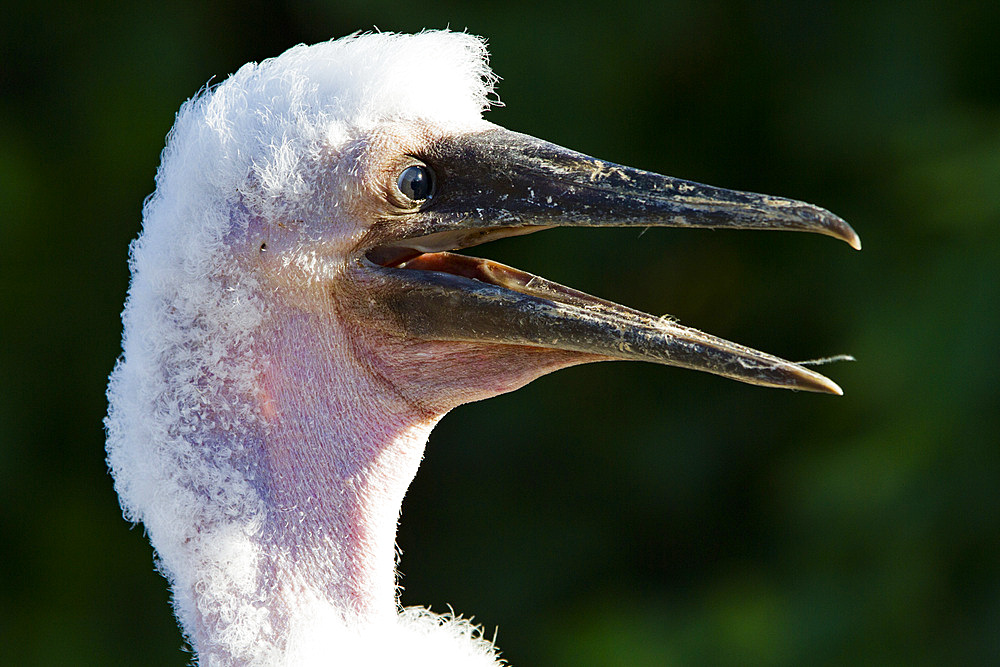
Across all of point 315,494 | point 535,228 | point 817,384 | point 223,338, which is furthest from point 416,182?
Result: point 817,384

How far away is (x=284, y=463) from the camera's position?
5.80 feet

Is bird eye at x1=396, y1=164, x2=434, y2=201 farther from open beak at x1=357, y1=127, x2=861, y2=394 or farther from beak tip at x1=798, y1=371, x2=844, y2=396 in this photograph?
beak tip at x1=798, y1=371, x2=844, y2=396

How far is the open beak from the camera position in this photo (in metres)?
1.67

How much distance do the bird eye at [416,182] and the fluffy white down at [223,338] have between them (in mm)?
92

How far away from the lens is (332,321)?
182cm

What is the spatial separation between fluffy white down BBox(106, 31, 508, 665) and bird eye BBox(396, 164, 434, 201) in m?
0.09

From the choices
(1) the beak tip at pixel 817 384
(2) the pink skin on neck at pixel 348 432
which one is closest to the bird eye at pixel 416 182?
(2) the pink skin on neck at pixel 348 432

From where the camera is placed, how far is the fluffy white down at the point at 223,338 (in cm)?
167

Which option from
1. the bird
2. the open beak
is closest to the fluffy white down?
the bird

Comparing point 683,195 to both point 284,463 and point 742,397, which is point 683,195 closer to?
point 284,463

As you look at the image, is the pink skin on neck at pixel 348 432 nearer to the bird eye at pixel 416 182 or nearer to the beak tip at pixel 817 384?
the bird eye at pixel 416 182

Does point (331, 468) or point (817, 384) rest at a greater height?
point (817, 384)

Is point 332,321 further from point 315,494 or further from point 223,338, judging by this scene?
point 315,494

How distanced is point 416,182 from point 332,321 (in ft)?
0.92
